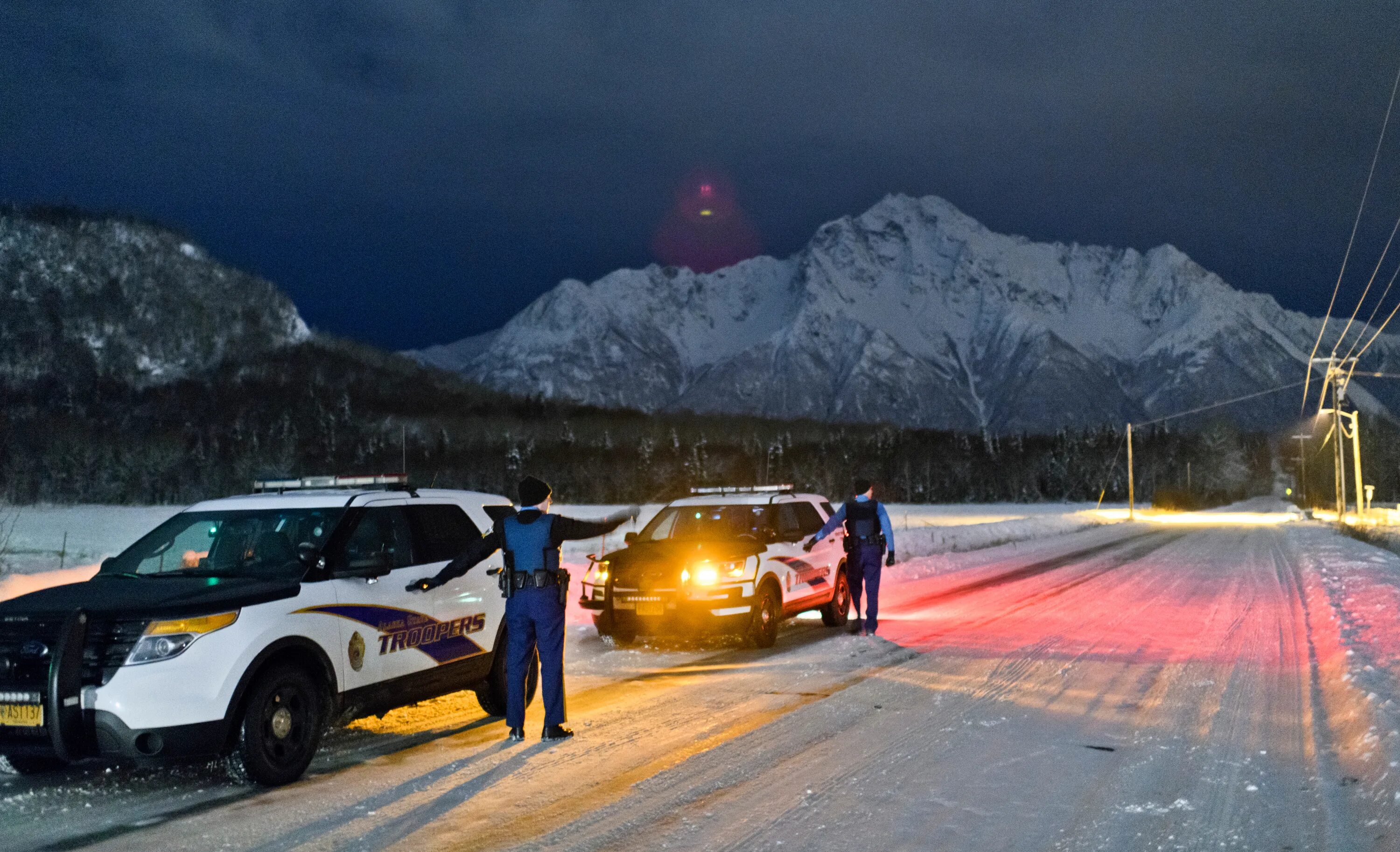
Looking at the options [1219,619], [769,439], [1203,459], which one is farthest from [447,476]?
[1219,619]

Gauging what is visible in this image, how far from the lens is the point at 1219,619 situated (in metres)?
14.3

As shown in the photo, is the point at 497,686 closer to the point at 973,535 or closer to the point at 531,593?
the point at 531,593

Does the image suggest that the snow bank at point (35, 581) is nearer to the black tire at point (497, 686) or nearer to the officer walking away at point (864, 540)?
the black tire at point (497, 686)

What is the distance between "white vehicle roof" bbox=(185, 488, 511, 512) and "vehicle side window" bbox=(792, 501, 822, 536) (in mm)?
6731

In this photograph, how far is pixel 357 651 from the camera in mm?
7086

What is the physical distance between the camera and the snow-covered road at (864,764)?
5.43m

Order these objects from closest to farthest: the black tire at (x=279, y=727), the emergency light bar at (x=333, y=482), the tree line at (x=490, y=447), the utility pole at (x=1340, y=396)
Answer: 1. the black tire at (x=279, y=727)
2. the emergency light bar at (x=333, y=482)
3. the utility pole at (x=1340, y=396)
4. the tree line at (x=490, y=447)

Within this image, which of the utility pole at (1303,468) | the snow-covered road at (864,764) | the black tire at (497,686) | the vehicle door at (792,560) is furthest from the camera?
the utility pole at (1303,468)

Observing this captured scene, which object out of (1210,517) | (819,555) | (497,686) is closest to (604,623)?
(819,555)

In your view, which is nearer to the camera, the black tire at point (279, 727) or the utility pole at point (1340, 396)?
the black tire at point (279, 727)

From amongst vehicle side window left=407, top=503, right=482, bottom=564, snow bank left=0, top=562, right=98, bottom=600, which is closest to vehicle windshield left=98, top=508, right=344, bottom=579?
vehicle side window left=407, top=503, right=482, bottom=564

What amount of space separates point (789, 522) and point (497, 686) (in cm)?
592

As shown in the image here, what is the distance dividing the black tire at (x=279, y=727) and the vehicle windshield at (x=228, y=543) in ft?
2.71

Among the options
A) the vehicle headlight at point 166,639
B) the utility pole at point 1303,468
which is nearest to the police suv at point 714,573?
the vehicle headlight at point 166,639
